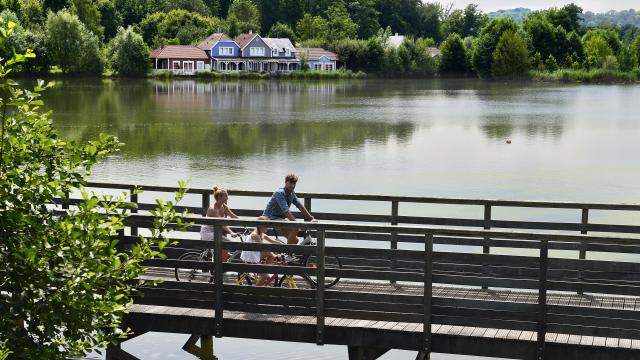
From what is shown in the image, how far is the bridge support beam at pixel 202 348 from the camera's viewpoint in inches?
503

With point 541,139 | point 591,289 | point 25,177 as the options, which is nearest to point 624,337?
point 591,289

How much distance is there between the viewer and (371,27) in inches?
7042

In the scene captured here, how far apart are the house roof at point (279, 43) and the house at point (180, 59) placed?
1137 centimetres

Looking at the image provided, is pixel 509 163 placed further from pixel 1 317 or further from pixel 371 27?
pixel 371 27

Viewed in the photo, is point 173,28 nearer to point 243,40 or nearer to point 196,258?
point 243,40

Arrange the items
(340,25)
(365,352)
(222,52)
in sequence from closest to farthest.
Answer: (365,352), (222,52), (340,25)

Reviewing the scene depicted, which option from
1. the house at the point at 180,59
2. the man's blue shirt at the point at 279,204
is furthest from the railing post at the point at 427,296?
the house at the point at 180,59

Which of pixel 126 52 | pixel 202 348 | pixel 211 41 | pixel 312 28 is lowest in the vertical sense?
pixel 202 348

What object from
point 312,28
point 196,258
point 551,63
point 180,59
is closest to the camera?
point 196,258

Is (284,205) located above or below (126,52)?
below

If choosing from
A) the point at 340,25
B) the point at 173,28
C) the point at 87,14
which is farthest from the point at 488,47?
the point at 87,14

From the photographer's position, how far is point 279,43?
14888cm

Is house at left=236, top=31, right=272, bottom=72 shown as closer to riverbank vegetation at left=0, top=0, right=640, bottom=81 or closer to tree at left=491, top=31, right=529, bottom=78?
riverbank vegetation at left=0, top=0, right=640, bottom=81

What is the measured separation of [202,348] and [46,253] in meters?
7.29
